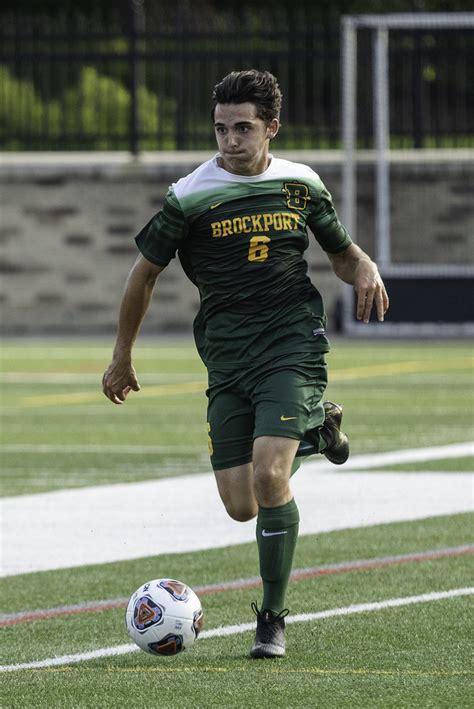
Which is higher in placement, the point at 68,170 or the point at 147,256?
the point at 147,256

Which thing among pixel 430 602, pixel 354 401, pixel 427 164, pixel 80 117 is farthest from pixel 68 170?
pixel 430 602

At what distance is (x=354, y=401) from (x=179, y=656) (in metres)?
10.1

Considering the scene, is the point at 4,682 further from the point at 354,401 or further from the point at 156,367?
the point at 156,367

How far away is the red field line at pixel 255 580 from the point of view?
285 inches

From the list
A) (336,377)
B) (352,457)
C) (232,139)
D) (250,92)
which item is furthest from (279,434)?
(336,377)

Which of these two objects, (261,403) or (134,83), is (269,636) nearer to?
(261,403)

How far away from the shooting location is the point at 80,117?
85.0ft

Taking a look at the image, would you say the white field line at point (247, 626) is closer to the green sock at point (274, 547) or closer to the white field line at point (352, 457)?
the green sock at point (274, 547)

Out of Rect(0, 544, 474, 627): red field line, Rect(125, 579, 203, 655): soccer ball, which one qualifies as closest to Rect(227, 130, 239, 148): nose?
Rect(125, 579, 203, 655): soccer ball

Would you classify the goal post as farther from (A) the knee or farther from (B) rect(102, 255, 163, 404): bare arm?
(A) the knee

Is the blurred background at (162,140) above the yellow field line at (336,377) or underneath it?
above

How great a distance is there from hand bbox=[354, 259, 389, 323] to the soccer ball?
1208 mm

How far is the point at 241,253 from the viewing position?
647 cm

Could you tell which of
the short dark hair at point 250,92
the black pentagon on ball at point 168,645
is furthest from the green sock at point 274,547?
the short dark hair at point 250,92
